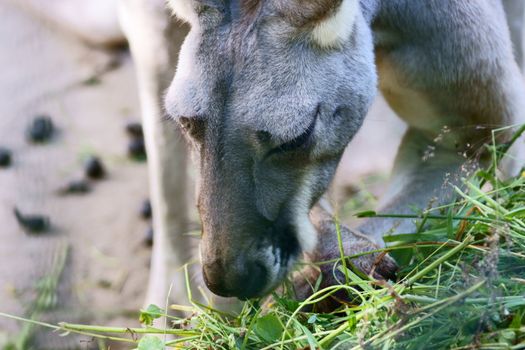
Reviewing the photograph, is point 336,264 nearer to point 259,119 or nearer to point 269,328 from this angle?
point 269,328

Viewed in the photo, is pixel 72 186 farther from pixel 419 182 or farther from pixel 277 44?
pixel 277 44

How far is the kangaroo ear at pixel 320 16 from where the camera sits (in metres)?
2.72

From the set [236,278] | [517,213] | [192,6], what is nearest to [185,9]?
[192,6]

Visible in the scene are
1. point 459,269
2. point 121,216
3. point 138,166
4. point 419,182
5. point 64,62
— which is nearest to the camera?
point 459,269

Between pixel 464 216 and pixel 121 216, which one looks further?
pixel 121 216

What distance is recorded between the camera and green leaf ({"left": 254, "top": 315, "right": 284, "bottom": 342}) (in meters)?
2.62

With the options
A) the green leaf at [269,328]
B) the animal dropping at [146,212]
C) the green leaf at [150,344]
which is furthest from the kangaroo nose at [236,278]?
the animal dropping at [146,212]

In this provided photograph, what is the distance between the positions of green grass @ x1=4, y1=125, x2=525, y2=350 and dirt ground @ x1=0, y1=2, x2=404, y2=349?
1.12 metres

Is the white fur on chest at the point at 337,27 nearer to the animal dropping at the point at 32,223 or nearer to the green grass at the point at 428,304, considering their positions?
the green grass at the point at 428,304

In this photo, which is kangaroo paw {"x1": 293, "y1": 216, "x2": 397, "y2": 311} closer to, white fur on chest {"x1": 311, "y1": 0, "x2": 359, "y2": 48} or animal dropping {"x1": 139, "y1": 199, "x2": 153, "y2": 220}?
white fur on chest {"x1": 311, "y1": 0, "x2": 359, "y2": 48}

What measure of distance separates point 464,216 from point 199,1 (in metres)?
1.07

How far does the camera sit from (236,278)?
2.76 m

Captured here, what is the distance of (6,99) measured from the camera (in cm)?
586

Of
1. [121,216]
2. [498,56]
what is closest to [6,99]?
[121,216]
